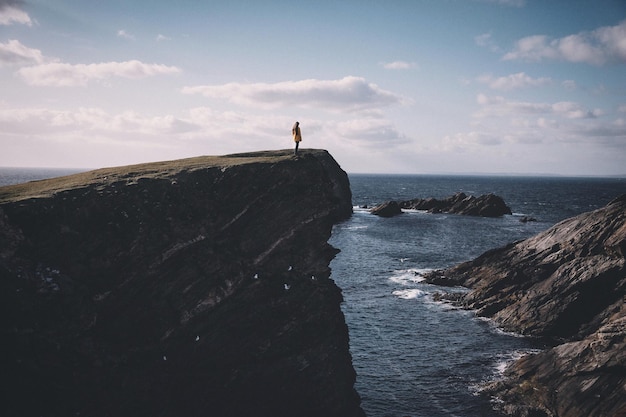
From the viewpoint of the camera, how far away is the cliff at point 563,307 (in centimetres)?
2800

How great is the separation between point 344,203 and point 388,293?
240 feet

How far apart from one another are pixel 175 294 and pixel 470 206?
379 feet

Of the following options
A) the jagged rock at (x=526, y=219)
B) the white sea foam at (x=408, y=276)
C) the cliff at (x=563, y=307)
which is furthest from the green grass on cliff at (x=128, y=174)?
the jagged rock at (x=526, y=219)

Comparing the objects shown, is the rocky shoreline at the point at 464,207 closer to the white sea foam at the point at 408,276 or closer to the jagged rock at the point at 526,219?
the jagged rock at the point at 526,219

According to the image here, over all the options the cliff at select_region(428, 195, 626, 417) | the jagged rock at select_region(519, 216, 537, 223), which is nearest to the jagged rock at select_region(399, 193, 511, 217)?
the jagged rock at select_region(519, 216, 537, 223)

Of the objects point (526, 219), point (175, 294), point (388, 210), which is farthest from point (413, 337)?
point (388, 210)

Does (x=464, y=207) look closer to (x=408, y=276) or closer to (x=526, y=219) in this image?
(x=526, y=219)

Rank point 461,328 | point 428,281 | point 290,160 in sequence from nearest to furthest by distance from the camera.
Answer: point 290,160, point 461,328, point 428,281

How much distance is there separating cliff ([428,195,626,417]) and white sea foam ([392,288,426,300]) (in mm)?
5070

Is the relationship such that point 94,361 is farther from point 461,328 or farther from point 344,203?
point 344,203

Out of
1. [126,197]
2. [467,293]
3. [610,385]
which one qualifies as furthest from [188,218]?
[467,293]

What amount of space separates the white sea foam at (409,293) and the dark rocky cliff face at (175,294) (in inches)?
964

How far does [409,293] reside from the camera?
53750mm

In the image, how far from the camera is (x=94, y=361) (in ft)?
69.9
